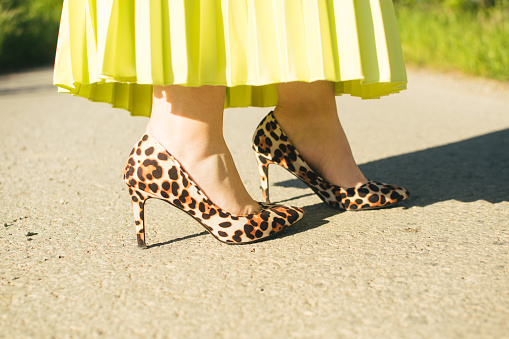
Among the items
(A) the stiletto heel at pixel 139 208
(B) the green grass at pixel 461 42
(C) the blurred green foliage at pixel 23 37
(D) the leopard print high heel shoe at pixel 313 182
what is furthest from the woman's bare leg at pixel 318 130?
(C) the blurred green foliage at pixel 23 37

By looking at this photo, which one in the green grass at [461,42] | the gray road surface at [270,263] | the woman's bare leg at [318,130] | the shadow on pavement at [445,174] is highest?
the green grass at [461,42]

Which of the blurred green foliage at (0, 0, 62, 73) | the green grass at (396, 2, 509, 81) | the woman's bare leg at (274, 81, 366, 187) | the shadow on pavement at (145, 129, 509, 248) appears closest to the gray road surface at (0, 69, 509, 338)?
the shadow on pavement at (145, 129, 509, 248)

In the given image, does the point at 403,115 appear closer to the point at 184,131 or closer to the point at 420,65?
the point at 184,131

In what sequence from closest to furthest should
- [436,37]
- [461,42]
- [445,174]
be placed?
[445,174]
[461,42]
[436,37]

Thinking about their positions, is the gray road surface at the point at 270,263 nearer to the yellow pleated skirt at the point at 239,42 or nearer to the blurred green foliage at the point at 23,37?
the yellow pleated skirt at the point at 239,42

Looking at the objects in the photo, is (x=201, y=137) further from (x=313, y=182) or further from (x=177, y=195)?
(x=313, y=182)

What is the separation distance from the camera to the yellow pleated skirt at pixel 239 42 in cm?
120

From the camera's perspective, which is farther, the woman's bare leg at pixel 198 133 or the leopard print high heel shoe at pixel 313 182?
the leopard print high heel shoe at pixel 313 182

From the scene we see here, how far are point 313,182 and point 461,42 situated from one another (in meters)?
5.38

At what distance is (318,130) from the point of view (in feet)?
5.45

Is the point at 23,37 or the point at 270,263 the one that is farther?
the point at 23,37

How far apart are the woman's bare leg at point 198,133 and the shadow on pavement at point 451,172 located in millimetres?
679

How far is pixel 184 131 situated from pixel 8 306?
0.56 m

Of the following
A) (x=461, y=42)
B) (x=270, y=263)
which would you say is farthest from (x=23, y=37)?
(x=270, y=263)
